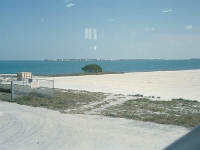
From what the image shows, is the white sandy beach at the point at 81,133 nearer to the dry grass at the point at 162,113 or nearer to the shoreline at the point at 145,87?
the dry grass at the point at 162,113

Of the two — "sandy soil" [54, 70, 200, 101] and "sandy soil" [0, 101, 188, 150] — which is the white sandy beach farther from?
"sandy soil" [54, 70, 200, 101]

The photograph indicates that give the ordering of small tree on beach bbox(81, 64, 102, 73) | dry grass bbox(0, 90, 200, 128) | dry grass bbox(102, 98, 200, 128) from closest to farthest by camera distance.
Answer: dry grass bbox(102, 98, 200, 128), dry grass bbox(0, 90, 200, 128), small tree on beach bbox(81, 64, 102, 73)

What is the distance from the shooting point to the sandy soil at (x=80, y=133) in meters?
7.12

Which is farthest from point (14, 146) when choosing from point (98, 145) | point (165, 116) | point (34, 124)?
point (165, 116)

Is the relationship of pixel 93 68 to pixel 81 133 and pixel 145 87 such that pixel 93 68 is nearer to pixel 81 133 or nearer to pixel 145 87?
pixel 145 87

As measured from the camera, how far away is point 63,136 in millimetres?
8070

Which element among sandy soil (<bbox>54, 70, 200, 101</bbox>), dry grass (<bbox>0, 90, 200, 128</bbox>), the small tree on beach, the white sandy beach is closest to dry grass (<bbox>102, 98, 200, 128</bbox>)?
dry grass (<bbox>0, 90, 200, 128</bbox>)

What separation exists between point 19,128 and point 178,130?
5058 millimetres

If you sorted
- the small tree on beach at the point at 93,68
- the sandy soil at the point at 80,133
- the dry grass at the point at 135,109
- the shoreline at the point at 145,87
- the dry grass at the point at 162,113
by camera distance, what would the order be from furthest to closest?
the small tree on beach at the point at 93,68, the shoreline at the point at 145,87, the dry grass at the point at 135,109, the dry grass at the point at 162,113, the sandy soil at the point at 80,133

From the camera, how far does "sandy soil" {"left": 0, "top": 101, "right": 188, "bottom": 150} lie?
712cm

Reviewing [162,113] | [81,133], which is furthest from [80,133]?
[162,113]

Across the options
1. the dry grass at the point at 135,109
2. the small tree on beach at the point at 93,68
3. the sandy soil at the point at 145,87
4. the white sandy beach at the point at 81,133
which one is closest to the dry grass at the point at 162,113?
the dry grass at the point at 135,109

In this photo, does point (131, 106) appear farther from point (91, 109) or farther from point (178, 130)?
point (178, 130)

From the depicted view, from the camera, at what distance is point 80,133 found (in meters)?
8.46
